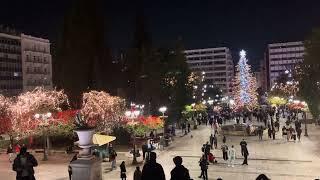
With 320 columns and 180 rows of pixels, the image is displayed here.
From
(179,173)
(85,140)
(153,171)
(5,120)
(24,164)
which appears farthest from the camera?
(5,120)

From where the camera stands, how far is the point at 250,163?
1227 inches

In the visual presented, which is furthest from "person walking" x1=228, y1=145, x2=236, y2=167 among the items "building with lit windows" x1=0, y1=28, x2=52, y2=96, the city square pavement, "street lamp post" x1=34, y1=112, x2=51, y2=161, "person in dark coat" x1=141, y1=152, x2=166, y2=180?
"building with lit windows" x1=0, y1=28, x2=52, y2=96

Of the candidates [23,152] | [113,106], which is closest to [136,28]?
[113,106]

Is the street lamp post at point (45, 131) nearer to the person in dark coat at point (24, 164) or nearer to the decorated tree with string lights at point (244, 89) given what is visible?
the person in dark coat at point (24, 164)

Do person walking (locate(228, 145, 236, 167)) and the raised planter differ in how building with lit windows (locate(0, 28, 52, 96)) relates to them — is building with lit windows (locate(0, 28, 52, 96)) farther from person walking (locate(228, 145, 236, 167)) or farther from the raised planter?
the raised planter

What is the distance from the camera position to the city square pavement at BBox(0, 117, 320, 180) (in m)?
27.4

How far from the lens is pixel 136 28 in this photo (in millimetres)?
78500

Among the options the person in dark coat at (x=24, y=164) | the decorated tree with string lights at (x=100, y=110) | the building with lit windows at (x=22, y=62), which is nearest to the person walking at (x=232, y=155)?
the decorated tree with string lights at (x=100, y=110)

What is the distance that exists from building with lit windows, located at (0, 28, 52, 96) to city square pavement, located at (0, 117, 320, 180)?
6062cm

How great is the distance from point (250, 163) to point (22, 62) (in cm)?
7757

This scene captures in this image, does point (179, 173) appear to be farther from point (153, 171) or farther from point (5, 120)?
point (5, 120)

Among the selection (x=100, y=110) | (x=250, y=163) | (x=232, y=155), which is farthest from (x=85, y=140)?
(x=100, y=110)

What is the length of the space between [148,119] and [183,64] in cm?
2227

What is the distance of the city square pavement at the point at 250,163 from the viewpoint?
89.8 ft
